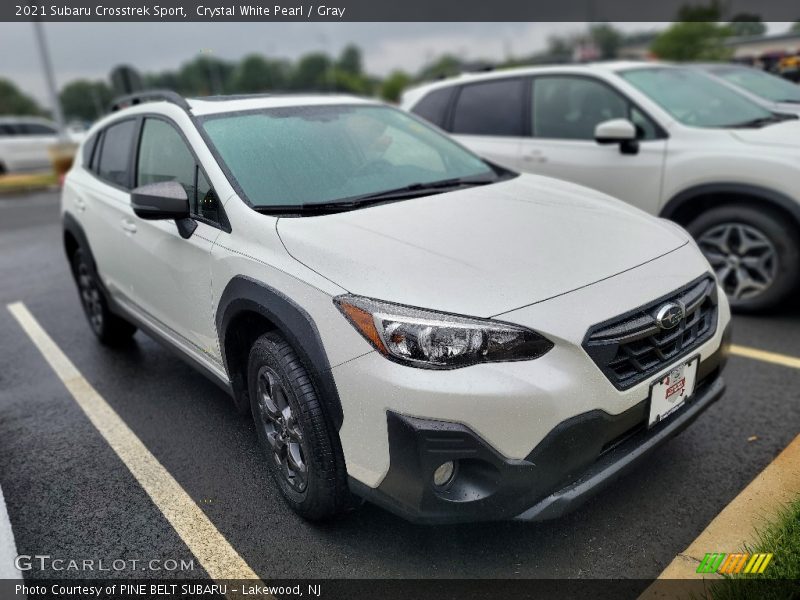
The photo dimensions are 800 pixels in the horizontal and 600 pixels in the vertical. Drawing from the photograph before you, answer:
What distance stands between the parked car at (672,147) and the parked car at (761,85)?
0.33m

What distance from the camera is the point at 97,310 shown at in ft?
15.4

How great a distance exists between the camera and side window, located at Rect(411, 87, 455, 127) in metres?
6.09

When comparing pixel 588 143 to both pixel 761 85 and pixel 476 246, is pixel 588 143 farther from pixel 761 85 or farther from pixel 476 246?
pixel 476 246

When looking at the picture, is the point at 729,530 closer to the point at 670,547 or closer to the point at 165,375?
the point at 670,547

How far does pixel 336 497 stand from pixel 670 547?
125 centimetres

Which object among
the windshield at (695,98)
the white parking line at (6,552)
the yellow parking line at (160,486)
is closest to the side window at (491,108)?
the windshield at (695,98)

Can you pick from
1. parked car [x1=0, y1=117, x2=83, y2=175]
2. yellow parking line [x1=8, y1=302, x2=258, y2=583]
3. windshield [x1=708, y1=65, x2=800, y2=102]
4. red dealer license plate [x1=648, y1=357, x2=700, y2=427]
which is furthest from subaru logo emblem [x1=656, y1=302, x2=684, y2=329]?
parked car [x1=0, y1=117, x2=83, y2=175]

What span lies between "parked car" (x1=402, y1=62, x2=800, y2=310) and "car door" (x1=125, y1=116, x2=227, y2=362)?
260 cm

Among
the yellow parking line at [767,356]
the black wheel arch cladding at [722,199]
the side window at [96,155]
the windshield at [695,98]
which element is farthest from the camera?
the windshield at [695,98]

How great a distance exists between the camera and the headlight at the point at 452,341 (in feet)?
6.73

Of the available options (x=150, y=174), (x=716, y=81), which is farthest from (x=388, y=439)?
(x=716, y=81)

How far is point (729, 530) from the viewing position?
2.41 meters

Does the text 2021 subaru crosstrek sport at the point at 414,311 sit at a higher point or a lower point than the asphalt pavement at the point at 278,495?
higher

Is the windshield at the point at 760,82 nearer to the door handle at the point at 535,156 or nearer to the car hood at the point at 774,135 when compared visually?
the car hood at the point at 774,135
